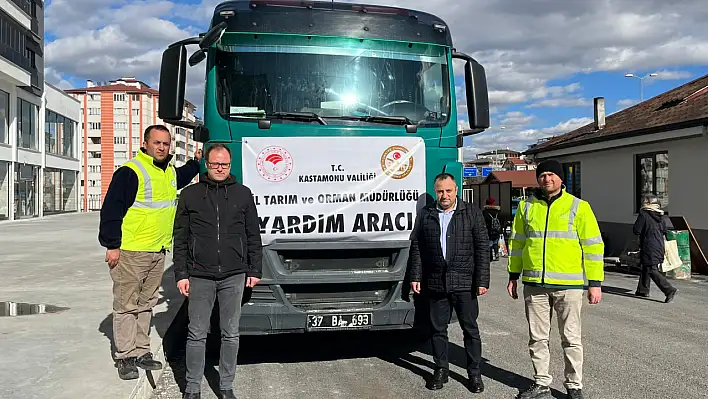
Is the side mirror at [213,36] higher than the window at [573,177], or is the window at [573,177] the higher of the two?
the side mirror at [213,36]

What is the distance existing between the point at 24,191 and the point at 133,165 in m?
37.5

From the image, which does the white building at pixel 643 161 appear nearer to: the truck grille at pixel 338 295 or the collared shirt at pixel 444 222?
the collared shirt at pixel 444 222

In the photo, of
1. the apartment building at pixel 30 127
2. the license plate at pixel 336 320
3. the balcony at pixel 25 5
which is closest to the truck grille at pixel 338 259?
the license plate at pixel 336 320

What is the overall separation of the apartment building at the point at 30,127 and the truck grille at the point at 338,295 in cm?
3352

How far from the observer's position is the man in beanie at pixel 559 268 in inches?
196

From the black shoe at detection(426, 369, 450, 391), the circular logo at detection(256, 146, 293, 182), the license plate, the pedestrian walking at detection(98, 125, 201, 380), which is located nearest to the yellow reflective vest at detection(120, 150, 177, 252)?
the pedestrian walking at detection(98, 125, 201, 380)

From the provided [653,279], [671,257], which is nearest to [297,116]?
[653,279]

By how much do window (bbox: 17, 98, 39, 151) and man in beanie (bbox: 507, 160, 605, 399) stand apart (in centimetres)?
3825

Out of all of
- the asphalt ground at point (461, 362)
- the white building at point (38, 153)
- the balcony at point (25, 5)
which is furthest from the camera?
the balcony at point (25, 5)

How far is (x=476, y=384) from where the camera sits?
5.31 m

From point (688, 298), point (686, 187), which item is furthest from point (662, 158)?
point (688, 298)

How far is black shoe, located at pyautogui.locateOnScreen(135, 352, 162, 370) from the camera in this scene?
17.4ft

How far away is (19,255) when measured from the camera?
1609 centimetres

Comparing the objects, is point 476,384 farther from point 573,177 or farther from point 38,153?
point 38,153
